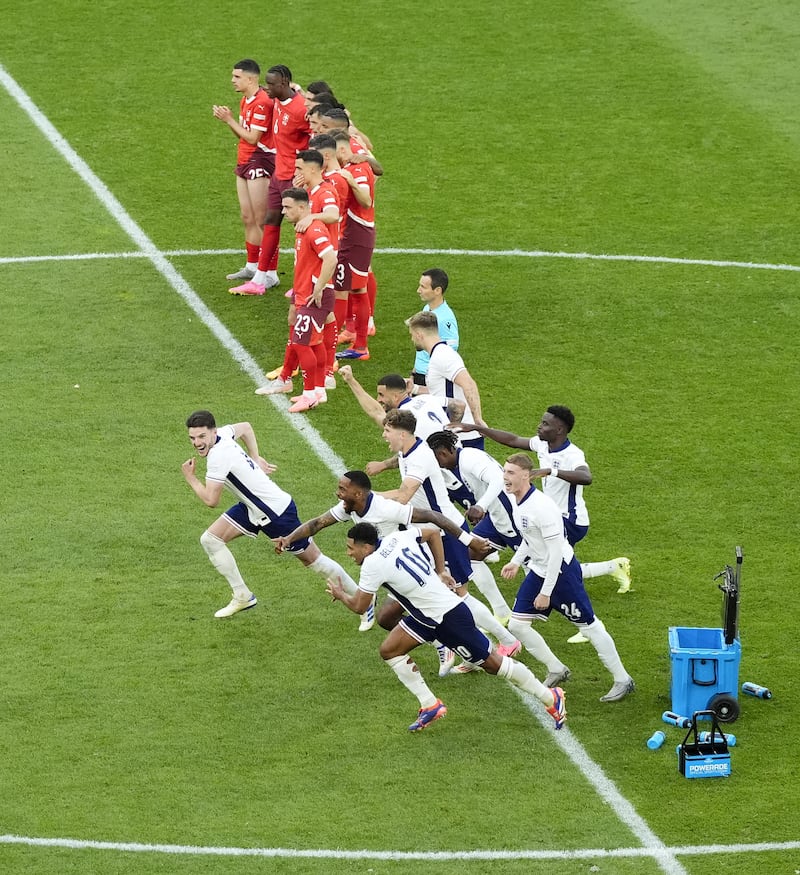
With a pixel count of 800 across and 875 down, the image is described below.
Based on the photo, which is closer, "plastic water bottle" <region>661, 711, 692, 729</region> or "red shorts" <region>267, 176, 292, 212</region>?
"plastic water bottle" <region>661, 711, 692, 729</region>

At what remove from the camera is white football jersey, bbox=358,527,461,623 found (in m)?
10.8

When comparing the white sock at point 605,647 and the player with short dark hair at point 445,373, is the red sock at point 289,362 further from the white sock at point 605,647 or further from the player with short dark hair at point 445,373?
the white sock at point 605,647

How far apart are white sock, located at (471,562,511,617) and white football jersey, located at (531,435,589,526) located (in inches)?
30.1

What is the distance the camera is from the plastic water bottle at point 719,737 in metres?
10.6

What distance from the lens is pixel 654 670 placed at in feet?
39.0

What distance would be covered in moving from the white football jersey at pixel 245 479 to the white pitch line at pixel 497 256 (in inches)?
288

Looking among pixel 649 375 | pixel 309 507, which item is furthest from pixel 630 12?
pixel 309 507

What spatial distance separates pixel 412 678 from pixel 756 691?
2.35 metres

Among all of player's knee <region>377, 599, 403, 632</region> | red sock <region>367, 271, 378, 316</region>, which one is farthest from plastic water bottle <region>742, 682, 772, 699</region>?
red sock <region>367, 271, 378, 316</region>

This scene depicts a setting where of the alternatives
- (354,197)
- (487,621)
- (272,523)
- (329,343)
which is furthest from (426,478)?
(354,197)

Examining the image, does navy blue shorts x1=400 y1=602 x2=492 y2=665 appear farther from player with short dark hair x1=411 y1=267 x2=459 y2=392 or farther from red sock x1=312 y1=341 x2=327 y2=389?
red sock x1=312 y1=341 x2=327 y2=389

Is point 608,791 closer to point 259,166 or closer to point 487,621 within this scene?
point 487,621

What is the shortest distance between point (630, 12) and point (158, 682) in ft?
60.9

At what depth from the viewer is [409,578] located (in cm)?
1087
